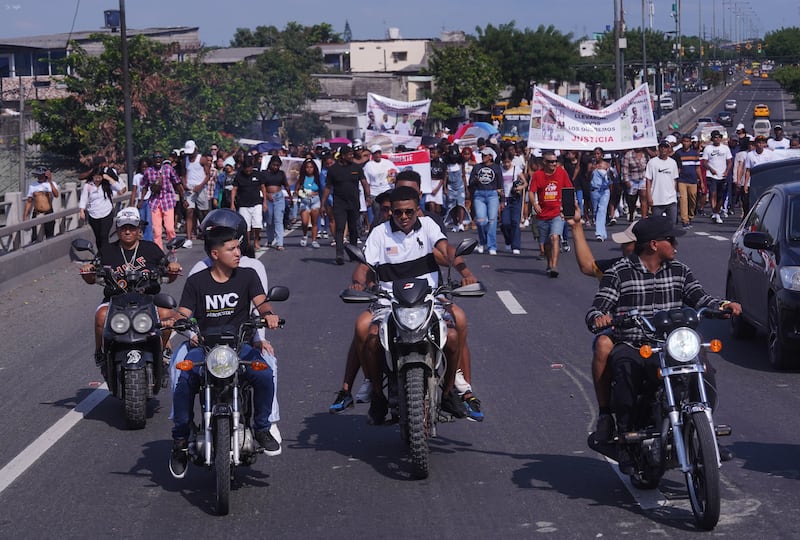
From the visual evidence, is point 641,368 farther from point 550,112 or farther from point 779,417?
point 550,112

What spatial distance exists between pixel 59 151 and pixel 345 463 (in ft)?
149

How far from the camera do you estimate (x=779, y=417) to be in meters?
8.88

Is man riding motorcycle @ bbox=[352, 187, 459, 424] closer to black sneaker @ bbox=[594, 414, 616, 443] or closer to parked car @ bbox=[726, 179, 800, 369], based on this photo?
black sneaker @ bbox=[594, 414, 616, 443]

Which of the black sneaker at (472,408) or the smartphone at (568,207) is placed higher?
the smartphone at (568,207)

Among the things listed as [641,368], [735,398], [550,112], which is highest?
[550,112]

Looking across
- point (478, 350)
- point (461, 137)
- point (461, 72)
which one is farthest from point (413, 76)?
point (478, 350)

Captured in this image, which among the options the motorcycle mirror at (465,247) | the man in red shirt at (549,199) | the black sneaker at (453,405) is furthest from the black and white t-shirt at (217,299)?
the man in red shirt at (549,199)

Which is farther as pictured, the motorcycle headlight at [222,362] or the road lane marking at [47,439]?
the road lane marking at [47,439]

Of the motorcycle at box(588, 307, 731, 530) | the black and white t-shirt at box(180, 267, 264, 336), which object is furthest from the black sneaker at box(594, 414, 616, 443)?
the black and white t-shirt at box(180, 267, 264, 336)

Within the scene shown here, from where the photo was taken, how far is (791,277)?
11.0 m

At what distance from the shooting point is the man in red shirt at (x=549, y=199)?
18672 mm

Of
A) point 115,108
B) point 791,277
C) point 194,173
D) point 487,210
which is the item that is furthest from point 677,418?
point 115,108

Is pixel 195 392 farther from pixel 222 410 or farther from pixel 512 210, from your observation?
pixel 512 210

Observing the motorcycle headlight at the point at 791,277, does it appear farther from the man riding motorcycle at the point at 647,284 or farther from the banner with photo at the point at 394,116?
the banner with photo at the point at 394,116
